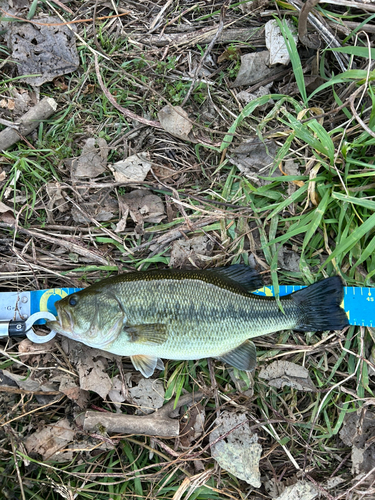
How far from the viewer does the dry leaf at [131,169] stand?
3.59 metres

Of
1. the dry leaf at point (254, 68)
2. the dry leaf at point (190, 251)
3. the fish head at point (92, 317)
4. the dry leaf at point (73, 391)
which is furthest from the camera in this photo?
the dry leaf at point (254, 68)

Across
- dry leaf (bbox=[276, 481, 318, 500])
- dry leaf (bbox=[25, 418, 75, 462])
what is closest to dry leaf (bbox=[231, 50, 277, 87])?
dry leaf (bbox=[25, 418, 75, 462])

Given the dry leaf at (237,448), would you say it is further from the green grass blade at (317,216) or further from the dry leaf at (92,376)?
the green grass blade at (317,216)

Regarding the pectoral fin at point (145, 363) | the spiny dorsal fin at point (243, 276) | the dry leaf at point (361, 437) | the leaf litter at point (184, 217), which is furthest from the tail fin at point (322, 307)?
the pectoral fin at point (145, 363)

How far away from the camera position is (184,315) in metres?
3.18

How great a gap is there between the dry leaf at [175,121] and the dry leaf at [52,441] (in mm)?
3173

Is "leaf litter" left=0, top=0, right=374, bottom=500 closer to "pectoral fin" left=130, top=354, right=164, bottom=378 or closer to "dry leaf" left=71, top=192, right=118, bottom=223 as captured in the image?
"dry leaf" left=71, top=192, right=118, bottom=223

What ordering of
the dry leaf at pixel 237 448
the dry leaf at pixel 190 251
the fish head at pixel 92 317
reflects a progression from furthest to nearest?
the dry leaf at pixel 190 251 → the dry leaf at pixel 237 448 → the fish head at pixel 92 317

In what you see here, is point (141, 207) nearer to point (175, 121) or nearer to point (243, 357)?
point (175, 121)

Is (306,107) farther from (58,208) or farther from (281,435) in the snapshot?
(281,435)

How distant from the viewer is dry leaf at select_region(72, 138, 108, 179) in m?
3.61

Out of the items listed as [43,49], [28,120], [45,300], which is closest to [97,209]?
[45,300]

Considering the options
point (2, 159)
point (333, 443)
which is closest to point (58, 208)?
point (2, 159)

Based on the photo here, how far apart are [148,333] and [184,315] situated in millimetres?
369
